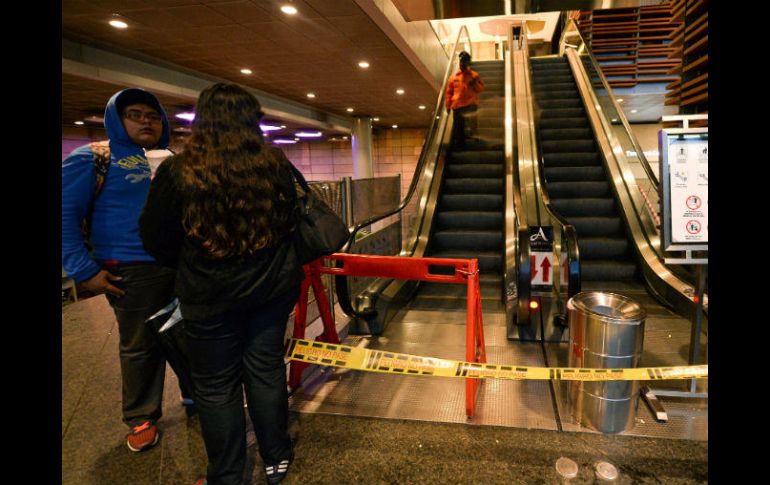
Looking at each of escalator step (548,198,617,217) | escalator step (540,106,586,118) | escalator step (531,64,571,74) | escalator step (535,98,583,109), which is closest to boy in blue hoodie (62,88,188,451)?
escalator step (548,198,617,217)

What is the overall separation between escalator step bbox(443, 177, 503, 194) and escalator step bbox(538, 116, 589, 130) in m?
1.89

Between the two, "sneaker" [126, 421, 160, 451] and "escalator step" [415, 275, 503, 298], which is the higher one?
"escalator step" [415, 275, 503, 298]

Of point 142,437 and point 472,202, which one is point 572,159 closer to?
point 472,202

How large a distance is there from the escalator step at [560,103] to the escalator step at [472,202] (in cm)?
341

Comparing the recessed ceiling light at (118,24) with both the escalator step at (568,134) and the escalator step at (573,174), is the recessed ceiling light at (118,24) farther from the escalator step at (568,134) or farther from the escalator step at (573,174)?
the escalator step at (568,134)

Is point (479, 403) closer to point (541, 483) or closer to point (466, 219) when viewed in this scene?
point (541, 483)

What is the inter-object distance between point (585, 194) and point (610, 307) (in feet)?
12.7

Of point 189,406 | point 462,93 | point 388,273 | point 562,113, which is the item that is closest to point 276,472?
point 189,406

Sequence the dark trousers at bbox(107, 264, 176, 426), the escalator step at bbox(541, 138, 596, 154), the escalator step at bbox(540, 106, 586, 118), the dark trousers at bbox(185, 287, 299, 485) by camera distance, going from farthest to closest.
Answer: the escalator step at bbox(540, 106, 586, 118)
the escalator step at bbox(541, 138, 596, 154)
the dark trousers at bbox(107, 264, 176, 426)
the dark trousers at bbox(185, 287, 299, 485)

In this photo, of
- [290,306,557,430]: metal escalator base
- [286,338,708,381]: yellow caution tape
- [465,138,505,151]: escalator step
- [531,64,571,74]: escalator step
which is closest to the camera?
[286,338,708,381]: yellow caution tape

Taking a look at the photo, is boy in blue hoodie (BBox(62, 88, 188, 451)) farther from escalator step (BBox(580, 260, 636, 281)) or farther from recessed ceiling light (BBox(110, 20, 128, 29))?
recessed ceiling light (BBox(110, 20, 128, 29))

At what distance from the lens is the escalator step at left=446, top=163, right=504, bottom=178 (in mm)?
7078

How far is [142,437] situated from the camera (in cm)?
238

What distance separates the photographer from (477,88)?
7.46 metres
